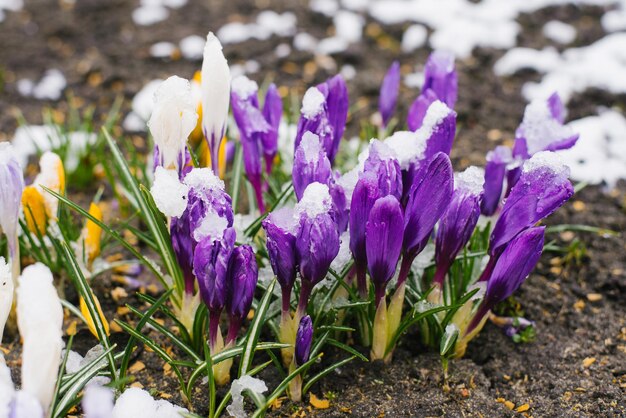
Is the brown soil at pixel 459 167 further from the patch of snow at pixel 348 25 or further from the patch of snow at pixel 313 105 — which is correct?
the patch of snow at pixel 313 105

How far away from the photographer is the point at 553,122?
210cm

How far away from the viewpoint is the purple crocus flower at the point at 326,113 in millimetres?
1911

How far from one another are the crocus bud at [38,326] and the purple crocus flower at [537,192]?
1.03 m

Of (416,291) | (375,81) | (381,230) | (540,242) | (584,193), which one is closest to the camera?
(381,230)

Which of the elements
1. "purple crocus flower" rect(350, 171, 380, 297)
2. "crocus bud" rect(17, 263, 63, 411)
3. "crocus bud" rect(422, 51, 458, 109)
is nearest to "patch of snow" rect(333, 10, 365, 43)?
"crocus bud" rect(422, 51, 458, 109)

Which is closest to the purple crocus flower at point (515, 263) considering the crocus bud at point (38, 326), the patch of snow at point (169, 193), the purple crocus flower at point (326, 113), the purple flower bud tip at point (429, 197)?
the purple flower bud tip at point (429, 197)

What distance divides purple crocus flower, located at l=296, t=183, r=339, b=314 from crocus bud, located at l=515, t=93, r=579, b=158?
0.76m

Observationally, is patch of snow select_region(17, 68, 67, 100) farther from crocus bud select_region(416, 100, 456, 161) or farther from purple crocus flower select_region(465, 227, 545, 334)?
purple crocus flower select_region(465, 227, 545, 334)

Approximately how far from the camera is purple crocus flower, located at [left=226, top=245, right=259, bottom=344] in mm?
1646

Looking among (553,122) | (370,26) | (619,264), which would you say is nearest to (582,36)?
(370,26)

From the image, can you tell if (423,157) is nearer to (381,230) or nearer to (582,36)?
(381,230)

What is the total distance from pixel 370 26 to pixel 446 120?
2409 mm

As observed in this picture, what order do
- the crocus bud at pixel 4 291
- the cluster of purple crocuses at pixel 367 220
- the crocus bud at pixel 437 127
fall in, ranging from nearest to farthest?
the crocus bud at pixel 4 291
the cluster of purple crocuses at pixel 367 220
the crocus bud at pixel 437 127

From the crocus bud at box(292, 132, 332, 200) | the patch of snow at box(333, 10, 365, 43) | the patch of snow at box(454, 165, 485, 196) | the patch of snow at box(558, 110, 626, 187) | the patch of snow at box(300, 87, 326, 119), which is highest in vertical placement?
the patch of snow at box(300, 87, 326, 119)
